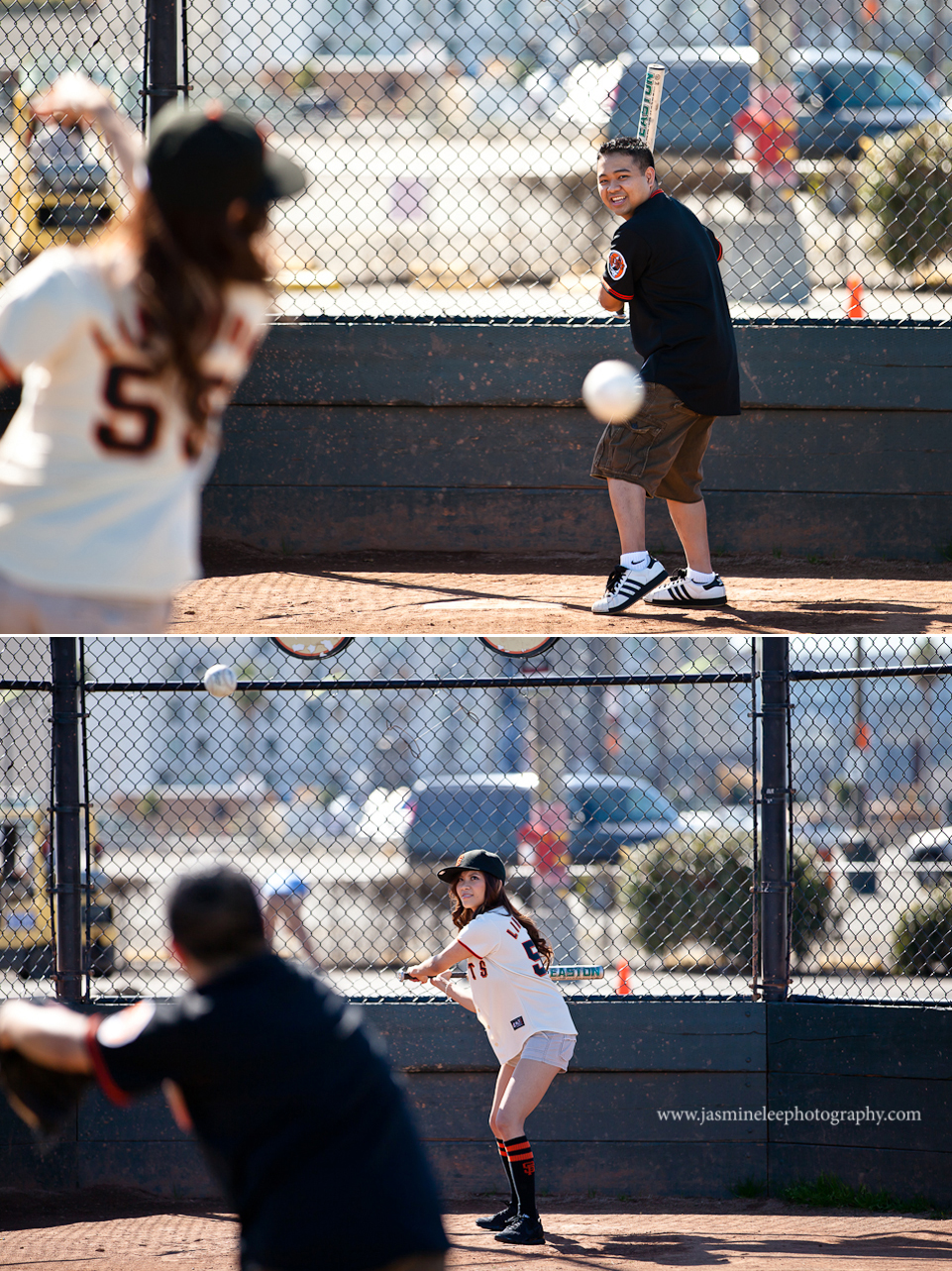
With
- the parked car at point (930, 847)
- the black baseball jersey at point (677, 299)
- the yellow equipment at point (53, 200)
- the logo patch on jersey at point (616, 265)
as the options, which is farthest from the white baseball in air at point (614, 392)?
the parked car at point (930, 847)

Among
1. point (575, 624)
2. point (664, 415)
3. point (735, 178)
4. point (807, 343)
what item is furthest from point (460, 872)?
point (735, 178)

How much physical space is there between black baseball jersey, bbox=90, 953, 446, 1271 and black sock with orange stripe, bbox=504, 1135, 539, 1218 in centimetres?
316

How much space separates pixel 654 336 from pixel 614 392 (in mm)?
526

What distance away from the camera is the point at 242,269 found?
2471mm

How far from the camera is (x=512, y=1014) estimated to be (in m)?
5.19

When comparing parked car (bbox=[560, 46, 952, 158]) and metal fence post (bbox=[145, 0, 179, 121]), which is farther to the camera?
parked car (bbox=[560, 46, 952, 158])

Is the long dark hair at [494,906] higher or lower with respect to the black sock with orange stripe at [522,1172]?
higher

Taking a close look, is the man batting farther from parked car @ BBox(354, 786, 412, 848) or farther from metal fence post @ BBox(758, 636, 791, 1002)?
parked car @ BBox(354, 786, 412, 848)

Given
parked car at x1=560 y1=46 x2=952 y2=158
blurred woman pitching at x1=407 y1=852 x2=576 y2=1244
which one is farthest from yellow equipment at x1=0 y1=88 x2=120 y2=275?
blurred woman pitching at x1=407 y1=852 x2=576 y2=1244

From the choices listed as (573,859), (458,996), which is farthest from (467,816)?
(458,996)

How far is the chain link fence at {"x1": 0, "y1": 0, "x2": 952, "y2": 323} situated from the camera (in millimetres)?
8094

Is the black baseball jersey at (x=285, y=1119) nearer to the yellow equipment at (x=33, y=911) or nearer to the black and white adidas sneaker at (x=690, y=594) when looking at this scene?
the black and white adidas sneaker at (x=690, y=594)

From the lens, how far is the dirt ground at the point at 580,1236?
493 cm

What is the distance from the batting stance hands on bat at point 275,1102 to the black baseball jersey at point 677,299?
4315 millimetres
